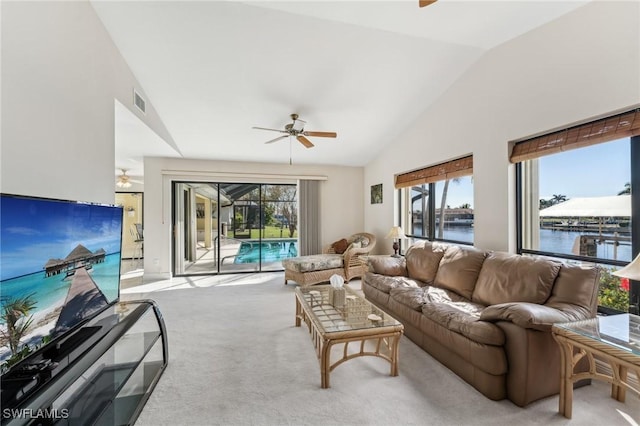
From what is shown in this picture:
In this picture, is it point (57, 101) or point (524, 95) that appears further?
point (524, 95)

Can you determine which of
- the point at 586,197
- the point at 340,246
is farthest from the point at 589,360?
the point at 340,246

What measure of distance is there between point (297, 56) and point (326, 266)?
11.0 feet

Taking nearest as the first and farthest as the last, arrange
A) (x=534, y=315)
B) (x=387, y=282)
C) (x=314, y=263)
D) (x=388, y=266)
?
(x=534, y=315), (x=387, y=282), (x=388, y=266), (x=314, y=263)

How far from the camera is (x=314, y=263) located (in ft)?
16.2

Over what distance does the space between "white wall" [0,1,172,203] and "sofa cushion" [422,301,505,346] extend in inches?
113

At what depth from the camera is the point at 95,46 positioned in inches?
91.4

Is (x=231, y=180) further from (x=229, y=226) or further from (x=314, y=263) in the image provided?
(x=314, y=263)

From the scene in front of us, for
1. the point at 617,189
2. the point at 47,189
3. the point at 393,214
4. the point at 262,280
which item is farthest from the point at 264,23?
the point at 262,280

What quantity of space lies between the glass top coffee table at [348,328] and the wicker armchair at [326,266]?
1848 mm

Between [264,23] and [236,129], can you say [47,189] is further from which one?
[236,129]

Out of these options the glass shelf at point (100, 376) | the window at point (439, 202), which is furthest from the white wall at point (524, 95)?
the glass shelf at point (100, 376)

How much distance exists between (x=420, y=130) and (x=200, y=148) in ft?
12.6

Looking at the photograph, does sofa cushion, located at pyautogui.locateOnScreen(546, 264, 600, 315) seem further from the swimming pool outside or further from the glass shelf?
the swimming pool outside

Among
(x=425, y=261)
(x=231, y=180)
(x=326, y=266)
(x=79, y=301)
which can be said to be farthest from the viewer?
(x=231, y=180)
